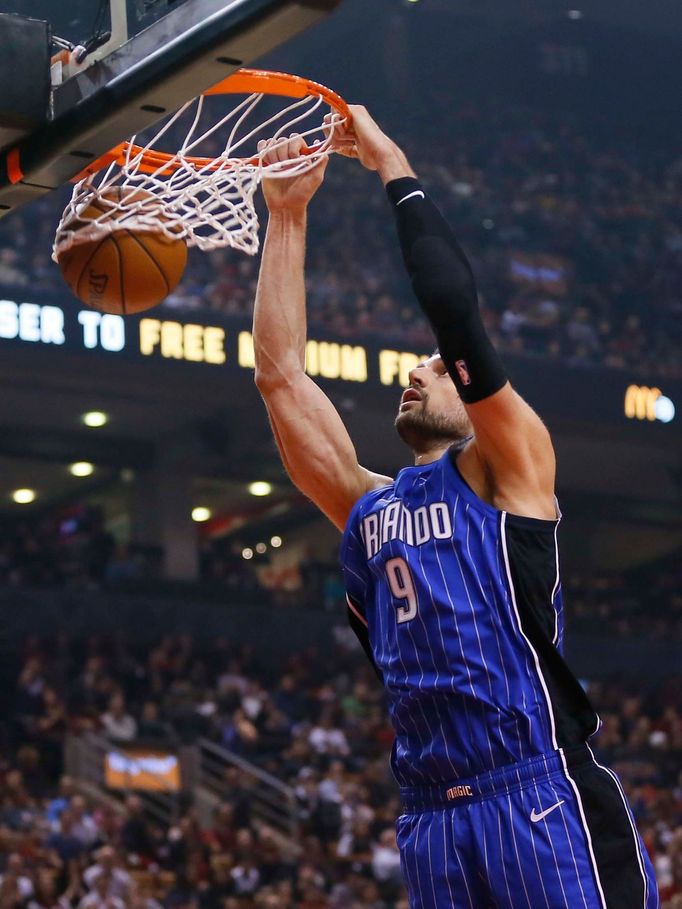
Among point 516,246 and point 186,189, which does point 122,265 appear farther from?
point 516,246

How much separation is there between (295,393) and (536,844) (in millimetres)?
1309

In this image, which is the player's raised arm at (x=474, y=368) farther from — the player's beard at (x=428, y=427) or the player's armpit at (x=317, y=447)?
the player's armpit at (x=317, y=447)

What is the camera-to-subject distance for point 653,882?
3.19 meters

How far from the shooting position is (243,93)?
13.1 feet

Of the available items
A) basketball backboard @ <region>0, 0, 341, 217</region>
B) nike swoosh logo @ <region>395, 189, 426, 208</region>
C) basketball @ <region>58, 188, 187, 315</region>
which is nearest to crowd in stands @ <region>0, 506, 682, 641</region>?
basketball @ <region>58, 188, 187, 315</region>

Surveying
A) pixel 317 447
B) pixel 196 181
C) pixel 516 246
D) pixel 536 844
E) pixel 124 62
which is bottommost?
A: pixel 516 246

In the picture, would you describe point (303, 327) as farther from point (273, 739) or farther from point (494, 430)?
point (273, 739)

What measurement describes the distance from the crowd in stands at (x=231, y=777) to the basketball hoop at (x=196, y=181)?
27.1ft

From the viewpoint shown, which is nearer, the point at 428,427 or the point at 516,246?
the point at 428,427

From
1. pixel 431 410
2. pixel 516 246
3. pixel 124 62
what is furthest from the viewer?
pixel 516 246

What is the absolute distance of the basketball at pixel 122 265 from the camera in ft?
13.3

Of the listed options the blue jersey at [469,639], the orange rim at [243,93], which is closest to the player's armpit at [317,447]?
the blue jersey at [469,639]

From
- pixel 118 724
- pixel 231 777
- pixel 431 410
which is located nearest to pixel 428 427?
pixel 431 410

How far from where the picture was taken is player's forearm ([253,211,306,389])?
383 cm
